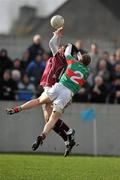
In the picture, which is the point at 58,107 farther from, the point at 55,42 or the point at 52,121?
the point at 55,42

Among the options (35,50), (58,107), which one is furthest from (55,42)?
(35,50)

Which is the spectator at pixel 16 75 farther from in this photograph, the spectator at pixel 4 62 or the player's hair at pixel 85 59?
the player's hair at pixel 85 59

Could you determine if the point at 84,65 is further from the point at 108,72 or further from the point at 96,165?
the point at 108,72

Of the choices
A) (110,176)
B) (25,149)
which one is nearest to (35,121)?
(25,149)

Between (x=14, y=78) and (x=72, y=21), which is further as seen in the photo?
(x=72, y=21)

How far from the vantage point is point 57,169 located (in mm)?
16438

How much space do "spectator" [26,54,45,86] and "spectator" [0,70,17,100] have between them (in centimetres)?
84

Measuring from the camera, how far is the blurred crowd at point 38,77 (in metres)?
23.9

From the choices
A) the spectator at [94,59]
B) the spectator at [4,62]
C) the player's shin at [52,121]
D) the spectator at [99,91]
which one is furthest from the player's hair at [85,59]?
the spectator at [94,59]

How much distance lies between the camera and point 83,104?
79.9 feet

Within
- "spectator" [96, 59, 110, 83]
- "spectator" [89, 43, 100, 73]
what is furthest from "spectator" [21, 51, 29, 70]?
"spectator" [96, 59, 110, 83]

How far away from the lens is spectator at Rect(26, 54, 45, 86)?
24.3 m

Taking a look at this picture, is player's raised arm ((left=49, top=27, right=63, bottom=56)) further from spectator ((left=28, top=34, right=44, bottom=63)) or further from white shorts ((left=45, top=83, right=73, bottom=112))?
spectator ((left=28, top=34, right=44, bottom=63))

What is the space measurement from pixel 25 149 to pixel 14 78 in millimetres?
2137
